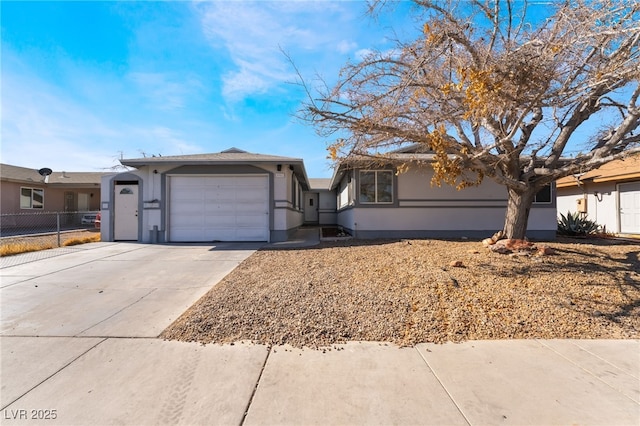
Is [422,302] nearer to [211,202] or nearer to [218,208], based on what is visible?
[218,208]

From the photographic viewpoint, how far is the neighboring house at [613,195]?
1348 cm

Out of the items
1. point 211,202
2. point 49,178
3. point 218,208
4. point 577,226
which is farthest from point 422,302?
point 49,178

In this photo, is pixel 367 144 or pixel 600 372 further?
pixel 367 144

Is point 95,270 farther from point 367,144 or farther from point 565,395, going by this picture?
point 565,395

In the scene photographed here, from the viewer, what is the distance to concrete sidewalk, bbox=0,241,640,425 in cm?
250

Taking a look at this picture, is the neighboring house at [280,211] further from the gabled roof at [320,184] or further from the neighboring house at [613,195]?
the gabled roof at [320,184]

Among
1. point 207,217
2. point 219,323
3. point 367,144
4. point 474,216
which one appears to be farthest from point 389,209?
point 219,323

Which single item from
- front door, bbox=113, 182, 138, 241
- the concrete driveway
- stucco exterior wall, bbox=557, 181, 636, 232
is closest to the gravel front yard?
the concrete driveway

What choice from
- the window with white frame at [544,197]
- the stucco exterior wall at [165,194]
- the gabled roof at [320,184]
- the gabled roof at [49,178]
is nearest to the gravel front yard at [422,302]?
the stucco exterior wall at [165,194]

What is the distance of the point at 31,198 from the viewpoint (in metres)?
20.4

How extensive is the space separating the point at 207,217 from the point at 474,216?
32.4 feet

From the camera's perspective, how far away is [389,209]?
11.9 metres

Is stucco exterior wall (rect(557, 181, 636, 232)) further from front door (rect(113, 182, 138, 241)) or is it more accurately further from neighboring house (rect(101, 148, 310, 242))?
front door (rect(113, 182, 138, 241))

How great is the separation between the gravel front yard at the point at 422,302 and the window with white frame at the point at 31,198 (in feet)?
68.8
